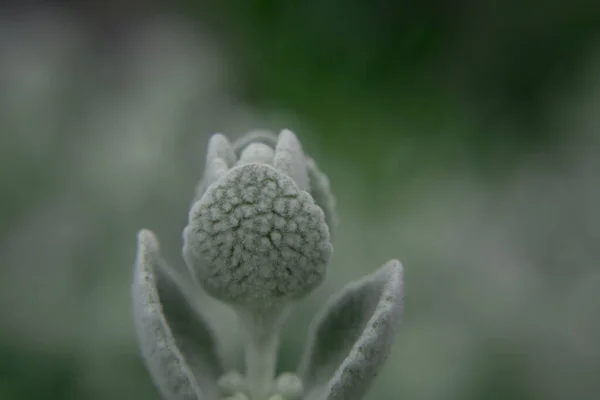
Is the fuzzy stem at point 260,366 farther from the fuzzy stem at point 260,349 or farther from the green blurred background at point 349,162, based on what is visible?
the green blurred background at point 349,162

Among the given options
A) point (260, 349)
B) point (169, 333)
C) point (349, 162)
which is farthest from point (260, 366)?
point (349, 162)

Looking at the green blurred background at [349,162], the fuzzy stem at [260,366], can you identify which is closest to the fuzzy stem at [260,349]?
the fuzzy stem at [260,366]

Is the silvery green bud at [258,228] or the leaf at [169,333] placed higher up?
the silvery green bud at [258,228]

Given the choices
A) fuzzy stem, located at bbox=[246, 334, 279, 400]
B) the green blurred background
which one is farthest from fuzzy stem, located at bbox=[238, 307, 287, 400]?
the green blurred background

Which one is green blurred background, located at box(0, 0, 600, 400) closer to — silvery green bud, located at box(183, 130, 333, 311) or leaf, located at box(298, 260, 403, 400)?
leaf, located at box(298, 260, 403, 400)

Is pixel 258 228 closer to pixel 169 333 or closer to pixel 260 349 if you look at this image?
pixel 169 333

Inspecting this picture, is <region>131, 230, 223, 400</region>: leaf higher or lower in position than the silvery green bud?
lower
